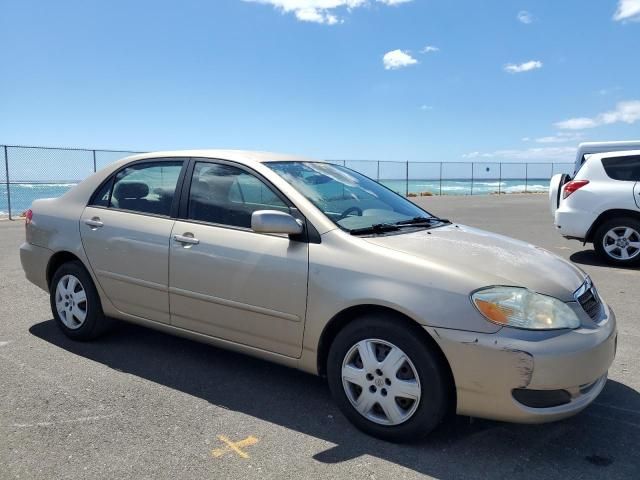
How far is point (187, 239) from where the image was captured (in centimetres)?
388

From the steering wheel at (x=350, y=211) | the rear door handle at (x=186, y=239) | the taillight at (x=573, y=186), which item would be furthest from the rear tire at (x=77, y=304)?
the taillight at (x=573, y=186)

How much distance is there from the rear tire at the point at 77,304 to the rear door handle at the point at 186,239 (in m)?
1.05

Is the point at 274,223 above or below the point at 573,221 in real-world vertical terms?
above

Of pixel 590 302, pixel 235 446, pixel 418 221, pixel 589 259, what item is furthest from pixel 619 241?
pixel 235 446

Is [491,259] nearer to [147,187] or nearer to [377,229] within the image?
[377,229]

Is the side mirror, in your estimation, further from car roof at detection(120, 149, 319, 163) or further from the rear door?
the rear door

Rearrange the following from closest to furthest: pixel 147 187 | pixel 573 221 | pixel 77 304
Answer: pixel 147 187, pixel 77 304, pixel 573 221

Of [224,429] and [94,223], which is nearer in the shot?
[224,429]

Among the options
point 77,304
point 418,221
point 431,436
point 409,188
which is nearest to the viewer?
point 431,436

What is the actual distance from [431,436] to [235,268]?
154 centimetres

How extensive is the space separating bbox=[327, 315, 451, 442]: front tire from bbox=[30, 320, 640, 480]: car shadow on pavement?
0.12 meters

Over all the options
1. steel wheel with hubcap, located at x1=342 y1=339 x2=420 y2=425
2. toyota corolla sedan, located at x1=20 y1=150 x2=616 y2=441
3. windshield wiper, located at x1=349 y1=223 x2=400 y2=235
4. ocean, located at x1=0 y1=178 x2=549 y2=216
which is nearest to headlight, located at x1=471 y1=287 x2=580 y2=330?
toyota corolla sedan, located at x1=20 y1=150 x2=616 y2=441

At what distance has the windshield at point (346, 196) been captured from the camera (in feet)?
12.0

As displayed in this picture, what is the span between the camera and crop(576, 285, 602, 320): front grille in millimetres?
3154
